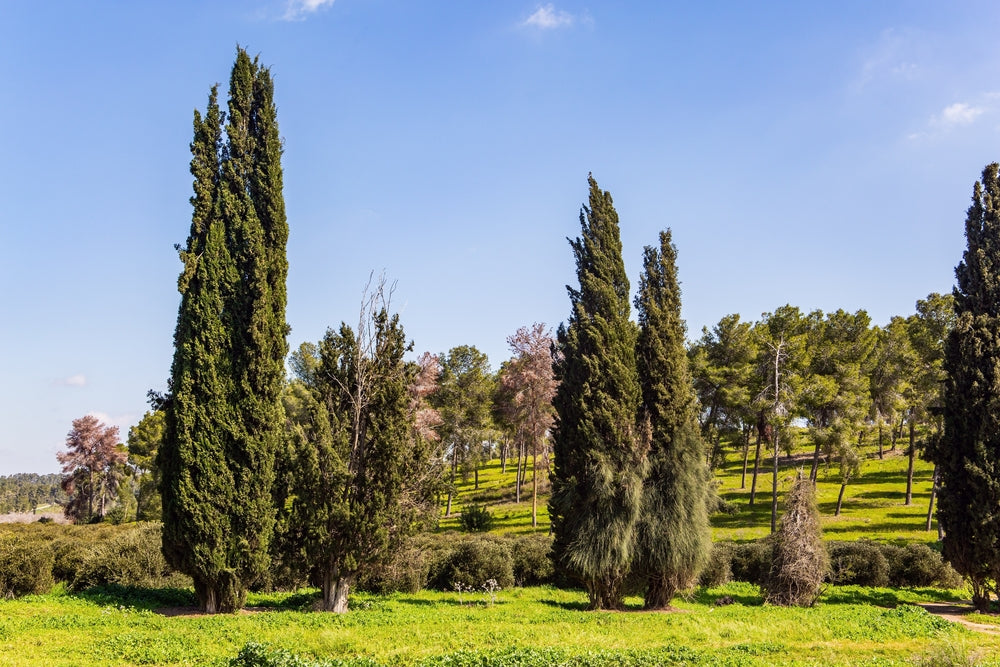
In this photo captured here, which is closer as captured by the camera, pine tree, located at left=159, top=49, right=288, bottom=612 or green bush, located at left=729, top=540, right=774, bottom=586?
pine tree, located at left=159, top=49, right=288, bottom=612

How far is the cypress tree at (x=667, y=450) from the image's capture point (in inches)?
809

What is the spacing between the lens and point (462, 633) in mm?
14781

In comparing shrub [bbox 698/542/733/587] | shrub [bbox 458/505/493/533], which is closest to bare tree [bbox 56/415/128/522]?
shrub [bbox 458/505/493/533]

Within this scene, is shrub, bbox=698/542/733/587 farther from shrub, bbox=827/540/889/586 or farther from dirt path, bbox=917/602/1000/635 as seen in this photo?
dirt path, bbox=917/602/1000/635

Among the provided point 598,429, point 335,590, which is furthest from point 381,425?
point 598,429

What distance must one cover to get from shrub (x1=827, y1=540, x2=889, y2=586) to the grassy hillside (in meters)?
5.48

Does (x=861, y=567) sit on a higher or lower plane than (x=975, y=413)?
lower

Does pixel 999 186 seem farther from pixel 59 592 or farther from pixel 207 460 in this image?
pixel 59 592

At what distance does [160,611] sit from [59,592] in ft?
15.5

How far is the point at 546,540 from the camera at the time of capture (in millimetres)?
28562

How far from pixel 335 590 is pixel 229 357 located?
23.4ft

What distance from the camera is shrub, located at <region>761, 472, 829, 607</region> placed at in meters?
21.4

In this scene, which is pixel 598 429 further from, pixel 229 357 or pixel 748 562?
pixel 748 562

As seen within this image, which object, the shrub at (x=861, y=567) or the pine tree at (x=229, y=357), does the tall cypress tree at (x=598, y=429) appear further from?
the shrub at (x=861, y=567)
